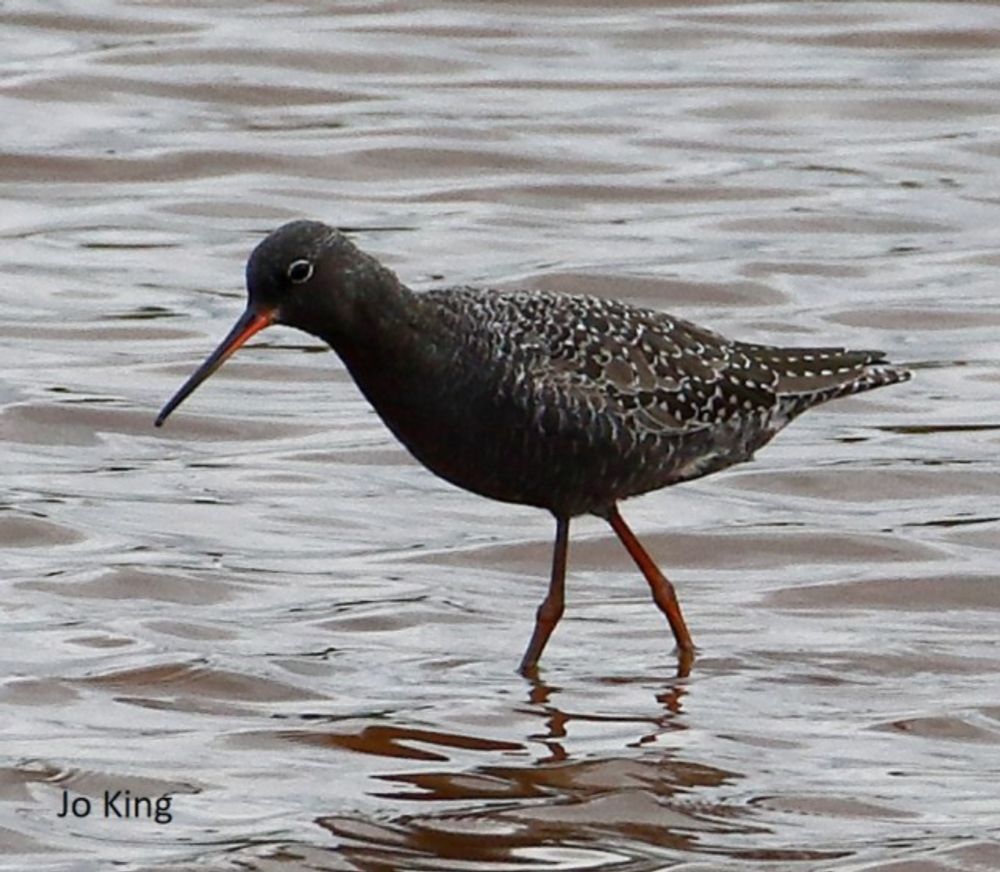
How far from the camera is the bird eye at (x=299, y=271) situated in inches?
380

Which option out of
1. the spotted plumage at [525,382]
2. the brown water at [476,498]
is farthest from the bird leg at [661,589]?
the brown water at [476,498]

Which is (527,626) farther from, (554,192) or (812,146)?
(812,146)

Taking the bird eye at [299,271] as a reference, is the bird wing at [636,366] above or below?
below

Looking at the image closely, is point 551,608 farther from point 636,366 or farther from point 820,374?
point 820,374

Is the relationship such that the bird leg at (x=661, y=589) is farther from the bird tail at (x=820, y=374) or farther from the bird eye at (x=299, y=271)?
the bird eye at (x=299, y=271)

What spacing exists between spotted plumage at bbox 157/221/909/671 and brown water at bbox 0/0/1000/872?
584 mm

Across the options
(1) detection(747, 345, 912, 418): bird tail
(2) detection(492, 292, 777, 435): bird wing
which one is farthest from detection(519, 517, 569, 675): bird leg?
(1) detection(747, 345, 912, 418): bird tail

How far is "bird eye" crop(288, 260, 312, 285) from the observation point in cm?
966

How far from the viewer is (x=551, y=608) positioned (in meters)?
10.2

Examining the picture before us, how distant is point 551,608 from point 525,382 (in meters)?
0.79

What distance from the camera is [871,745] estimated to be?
30.1ft

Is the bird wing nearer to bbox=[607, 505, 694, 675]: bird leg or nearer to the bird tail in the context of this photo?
the bird tail

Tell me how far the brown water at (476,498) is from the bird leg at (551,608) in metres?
0.10

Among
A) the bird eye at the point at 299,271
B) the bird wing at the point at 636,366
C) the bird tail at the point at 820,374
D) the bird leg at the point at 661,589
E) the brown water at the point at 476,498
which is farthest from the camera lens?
the bird tail at the point at 820,374
